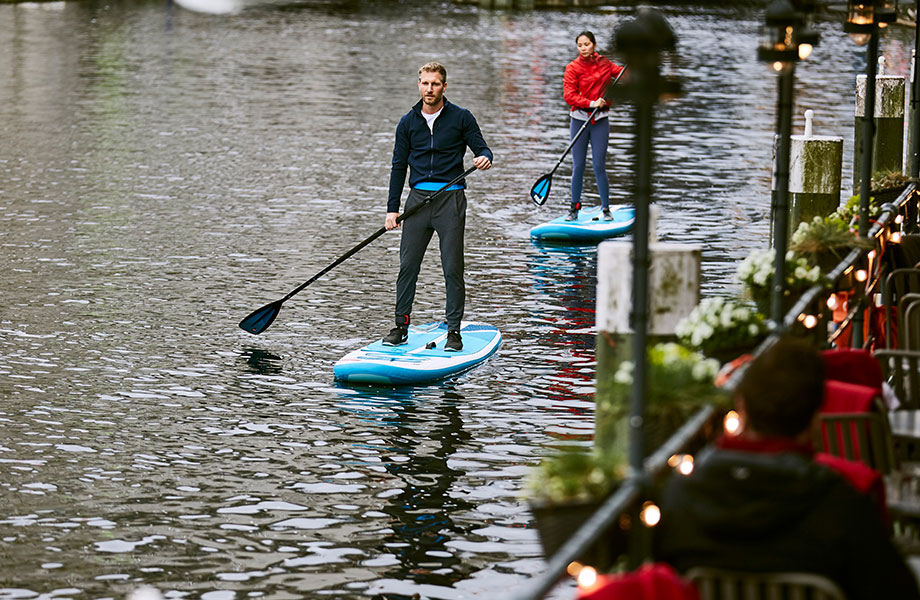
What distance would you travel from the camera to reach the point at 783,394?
4461mm

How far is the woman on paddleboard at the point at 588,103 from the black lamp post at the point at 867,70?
22.9 feet

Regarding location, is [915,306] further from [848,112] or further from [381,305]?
[848,112]

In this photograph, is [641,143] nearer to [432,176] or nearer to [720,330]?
[720,330]

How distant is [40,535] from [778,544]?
4707mm

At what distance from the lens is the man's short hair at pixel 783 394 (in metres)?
4.47

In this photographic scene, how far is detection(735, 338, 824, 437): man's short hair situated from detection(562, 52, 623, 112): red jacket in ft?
42.1

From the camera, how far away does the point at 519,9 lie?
7125 cm

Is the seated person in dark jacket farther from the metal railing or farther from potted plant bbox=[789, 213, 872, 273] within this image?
potted plant bbox=[789, 213, 872, 273]

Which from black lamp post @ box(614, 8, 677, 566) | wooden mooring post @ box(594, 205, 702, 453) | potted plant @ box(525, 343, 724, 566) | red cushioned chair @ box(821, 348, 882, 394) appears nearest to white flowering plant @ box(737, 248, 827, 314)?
wooden mooring post @ box(594, 205, 702, 453)

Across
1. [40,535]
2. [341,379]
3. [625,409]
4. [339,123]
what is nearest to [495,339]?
[341,379]

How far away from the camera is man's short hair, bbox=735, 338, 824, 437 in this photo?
447cm

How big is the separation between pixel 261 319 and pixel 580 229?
18.6 ft

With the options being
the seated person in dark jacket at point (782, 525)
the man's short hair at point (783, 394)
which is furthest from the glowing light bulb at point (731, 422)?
the seated person in dark jacket at point (782, 525)

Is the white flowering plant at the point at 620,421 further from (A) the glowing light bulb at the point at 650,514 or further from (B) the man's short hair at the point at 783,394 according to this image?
(B) the man's short hair at the point at 783,394
